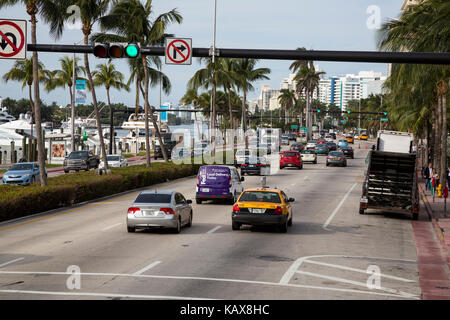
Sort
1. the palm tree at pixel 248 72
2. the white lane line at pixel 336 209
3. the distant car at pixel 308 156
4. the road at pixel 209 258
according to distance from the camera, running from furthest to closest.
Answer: the palm tree at pixel 248 72 → the distant car at pixel 308 156 → the white lane line at pixel 336 209 → the road at pixel 209 258

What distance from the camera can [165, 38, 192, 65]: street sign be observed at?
1684 cm

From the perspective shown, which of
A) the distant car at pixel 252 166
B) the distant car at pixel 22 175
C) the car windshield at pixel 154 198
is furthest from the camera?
the distant car at pixel 252 166

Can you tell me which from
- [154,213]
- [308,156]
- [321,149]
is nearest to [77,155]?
[308,156]

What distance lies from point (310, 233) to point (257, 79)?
63.8 metres

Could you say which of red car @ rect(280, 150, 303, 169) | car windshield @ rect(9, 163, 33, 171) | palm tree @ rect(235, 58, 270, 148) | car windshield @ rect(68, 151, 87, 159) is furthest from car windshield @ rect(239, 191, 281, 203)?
palm tree @ rect(235, 58, 270, 148)

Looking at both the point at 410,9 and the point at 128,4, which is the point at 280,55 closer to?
the point at 410,9

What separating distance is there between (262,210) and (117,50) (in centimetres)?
847

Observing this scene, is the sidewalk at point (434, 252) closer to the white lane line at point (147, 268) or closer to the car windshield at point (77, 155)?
the white lane line at point (147, 268)

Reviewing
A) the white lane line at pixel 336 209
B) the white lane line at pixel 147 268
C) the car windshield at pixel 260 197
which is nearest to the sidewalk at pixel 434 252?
the white lane line at pixel 336 209

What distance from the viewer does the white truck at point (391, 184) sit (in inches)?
1150

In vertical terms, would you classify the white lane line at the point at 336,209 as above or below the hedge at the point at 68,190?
below

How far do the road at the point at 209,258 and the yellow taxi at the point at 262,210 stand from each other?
457 millimetres
